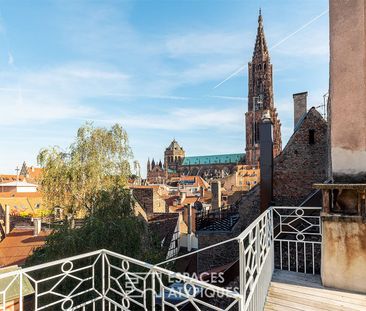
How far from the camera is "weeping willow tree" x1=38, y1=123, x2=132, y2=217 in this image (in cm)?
1530

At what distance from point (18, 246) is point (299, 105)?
17829mm

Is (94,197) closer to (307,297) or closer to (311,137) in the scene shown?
(311,137)

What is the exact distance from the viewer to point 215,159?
124 metres

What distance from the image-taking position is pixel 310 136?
37.6 feet

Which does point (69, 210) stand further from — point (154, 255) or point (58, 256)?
point (154, 255)

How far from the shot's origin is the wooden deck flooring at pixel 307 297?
345cm

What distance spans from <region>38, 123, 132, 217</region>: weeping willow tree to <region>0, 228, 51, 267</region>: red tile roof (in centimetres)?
226

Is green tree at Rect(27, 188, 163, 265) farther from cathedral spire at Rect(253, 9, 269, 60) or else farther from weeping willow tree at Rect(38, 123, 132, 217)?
cathedral spire at Rect(253, 9, 269, 60)

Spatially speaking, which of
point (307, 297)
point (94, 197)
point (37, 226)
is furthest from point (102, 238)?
point (37, 226)

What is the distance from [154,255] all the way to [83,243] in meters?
2.48

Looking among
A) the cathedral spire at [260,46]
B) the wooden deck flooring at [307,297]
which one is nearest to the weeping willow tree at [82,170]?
the wooden deck flooring at [307,297]

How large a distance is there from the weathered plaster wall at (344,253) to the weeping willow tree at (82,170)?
11.8m

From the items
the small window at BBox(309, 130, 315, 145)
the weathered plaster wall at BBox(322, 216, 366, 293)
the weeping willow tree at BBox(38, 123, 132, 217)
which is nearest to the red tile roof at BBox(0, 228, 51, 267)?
the weeping willow tree at BBox(38, 123, 132, 217)

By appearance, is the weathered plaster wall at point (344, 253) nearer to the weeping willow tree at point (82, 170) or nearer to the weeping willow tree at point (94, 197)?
the weeping willow tree at point (94, 197)
